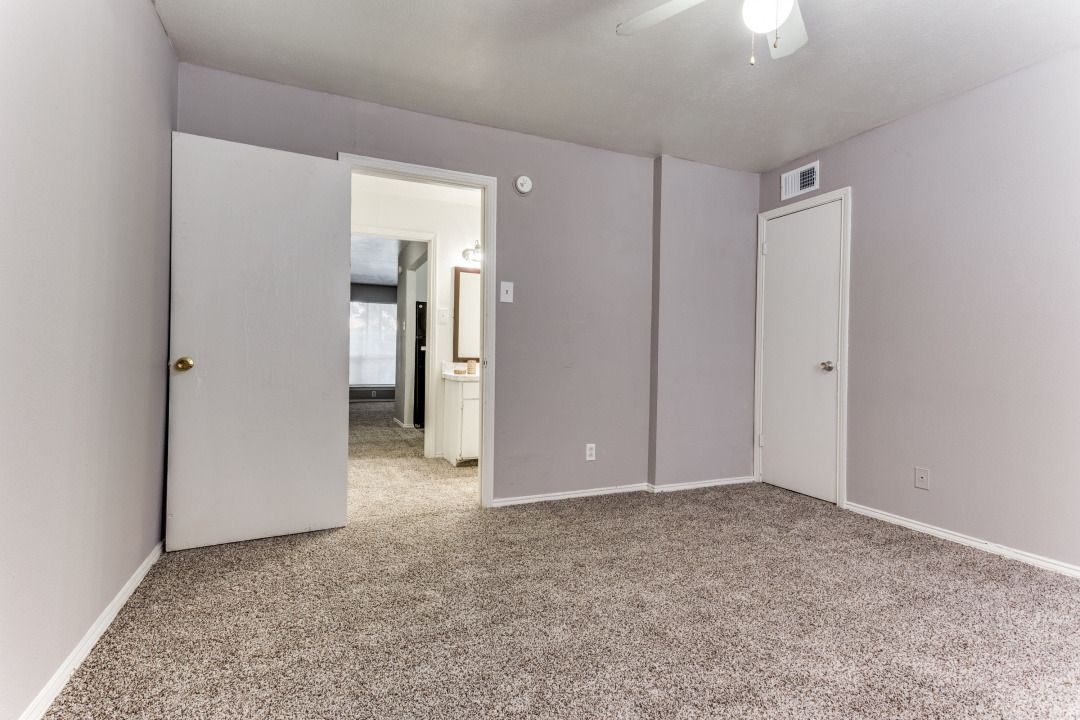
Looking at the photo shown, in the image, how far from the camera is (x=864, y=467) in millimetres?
3242

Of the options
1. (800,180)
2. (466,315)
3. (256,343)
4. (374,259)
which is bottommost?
(256,343)

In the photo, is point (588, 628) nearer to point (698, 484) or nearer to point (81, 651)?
point (81, 651)

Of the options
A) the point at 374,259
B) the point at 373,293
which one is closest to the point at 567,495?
the point at 374,259

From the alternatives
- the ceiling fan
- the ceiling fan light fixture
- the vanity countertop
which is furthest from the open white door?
the ceiling fan light fixture

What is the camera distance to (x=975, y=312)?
8.86 feet

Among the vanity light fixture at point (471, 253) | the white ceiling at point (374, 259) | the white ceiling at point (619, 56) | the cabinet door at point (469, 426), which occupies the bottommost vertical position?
the cabinet door at point (469, 426)

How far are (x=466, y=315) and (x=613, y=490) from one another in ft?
7.32

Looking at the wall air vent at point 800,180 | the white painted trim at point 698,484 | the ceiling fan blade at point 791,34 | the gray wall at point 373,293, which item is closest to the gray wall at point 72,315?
the ceiling fan blade at point 791,34

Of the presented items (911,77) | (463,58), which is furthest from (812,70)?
(463,58)

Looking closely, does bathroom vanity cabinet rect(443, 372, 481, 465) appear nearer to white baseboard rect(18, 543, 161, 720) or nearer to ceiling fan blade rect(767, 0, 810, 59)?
white baseboard rect(18, 543, 161, 720)

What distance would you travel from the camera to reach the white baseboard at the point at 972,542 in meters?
2.38

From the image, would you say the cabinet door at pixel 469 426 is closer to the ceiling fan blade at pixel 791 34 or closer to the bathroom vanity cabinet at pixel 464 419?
the bathroom vanity cabinet at pixel 464 419

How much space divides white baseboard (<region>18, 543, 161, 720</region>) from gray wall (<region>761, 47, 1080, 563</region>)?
12.0ft

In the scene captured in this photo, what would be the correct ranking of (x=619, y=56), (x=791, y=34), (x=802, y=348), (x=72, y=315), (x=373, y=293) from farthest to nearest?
1. (x=373, y=293)
2. (x=802, y=348)
3. (x=619, y=56)
4. (x=791, y=34)
5. (x=72, y=315)
